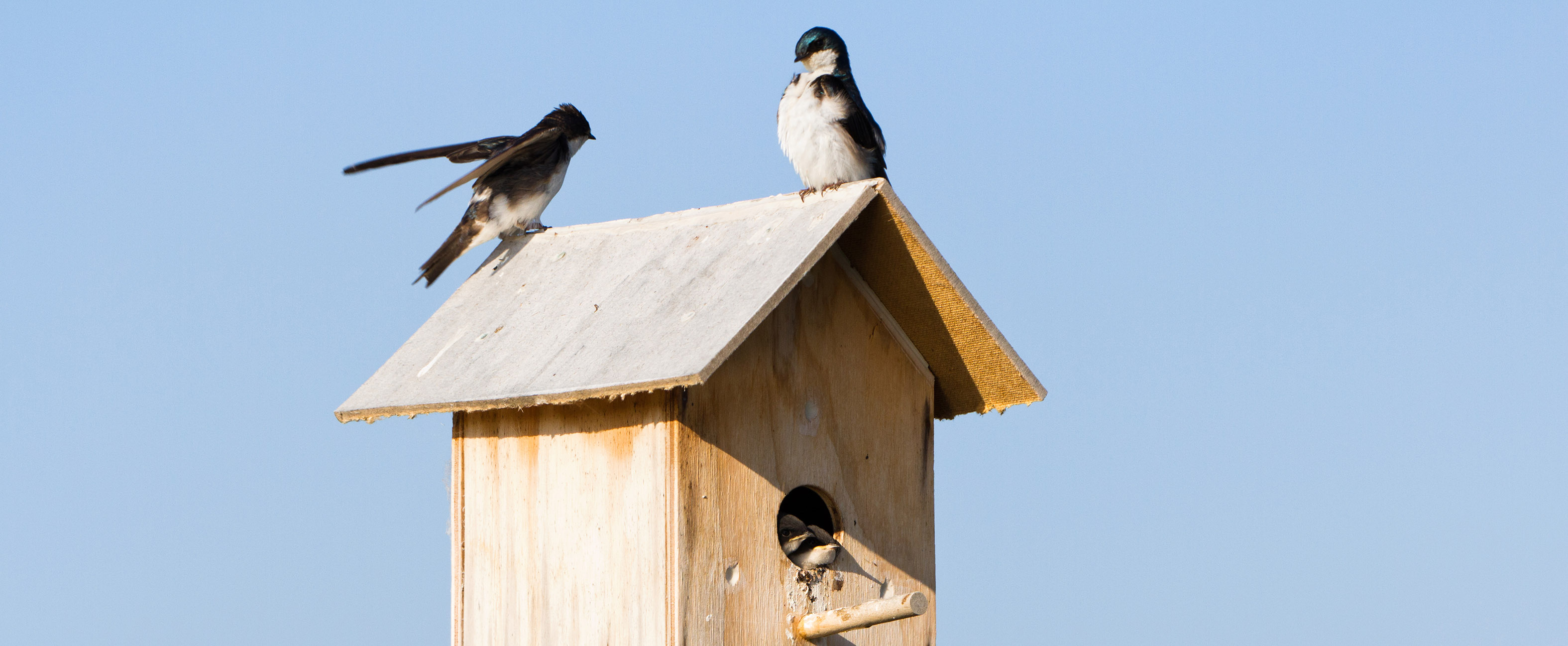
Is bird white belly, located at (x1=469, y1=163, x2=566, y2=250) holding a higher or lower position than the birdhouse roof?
higher

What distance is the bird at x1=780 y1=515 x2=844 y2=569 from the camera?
13.2 ft

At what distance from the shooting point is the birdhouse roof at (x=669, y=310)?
11.9 feet

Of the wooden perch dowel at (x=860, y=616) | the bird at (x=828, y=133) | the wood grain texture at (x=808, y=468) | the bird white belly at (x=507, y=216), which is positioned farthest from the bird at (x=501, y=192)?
the wooden perch dowel at (x=860, y=616)

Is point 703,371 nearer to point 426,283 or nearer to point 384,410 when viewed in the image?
point 384,410

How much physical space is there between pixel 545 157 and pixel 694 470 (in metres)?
2.11

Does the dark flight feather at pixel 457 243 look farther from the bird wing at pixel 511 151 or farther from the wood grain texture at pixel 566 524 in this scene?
the wood grain texture at pixel 566 524

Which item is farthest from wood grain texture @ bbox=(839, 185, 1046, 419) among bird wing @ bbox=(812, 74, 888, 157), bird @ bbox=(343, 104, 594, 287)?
bird @ bbox=(343, 104, 594, 287)

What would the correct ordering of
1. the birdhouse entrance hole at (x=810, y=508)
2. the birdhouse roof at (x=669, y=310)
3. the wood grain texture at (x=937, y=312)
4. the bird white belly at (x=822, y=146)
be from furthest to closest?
the bird white belly at (x=822, y=146) → the birdhouse entrance hole at (x=810, y=508) → the wood grain texture at (x=937, y=312) → the birdhouse roof at (x=669, y=310)

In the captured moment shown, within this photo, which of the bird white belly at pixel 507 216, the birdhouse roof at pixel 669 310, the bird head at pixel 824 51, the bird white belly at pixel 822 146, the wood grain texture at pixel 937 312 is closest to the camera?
the birdhouse roof at pixel 669 310

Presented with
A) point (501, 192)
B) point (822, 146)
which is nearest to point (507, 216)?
point (501, 192)

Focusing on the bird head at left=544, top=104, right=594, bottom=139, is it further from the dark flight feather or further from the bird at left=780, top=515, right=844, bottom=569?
Answer: the bird at left=780, top=515, right=844, bottom=569

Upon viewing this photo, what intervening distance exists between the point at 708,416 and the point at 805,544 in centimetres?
54

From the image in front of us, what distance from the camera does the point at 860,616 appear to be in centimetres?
374

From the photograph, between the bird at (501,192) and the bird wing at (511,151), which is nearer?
the bird wing at (511,151)
